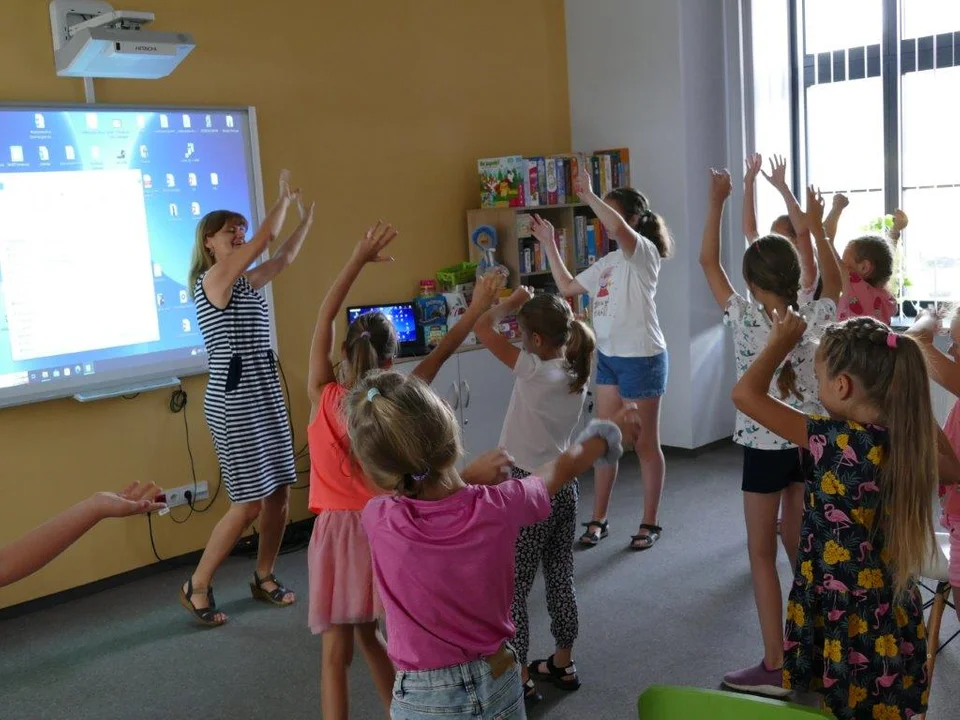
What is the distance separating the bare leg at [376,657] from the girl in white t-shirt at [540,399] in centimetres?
37

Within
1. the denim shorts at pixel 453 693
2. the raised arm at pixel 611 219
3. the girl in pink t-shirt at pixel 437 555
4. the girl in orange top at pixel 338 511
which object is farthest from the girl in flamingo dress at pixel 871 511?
the raised arm at pixel 611 219

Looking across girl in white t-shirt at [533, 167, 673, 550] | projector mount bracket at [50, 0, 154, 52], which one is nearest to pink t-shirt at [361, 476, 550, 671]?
girl in white t-shirt at [533, 167, 673, 550]

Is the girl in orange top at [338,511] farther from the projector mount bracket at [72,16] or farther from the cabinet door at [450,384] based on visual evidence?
the cabinet door at [450,384]

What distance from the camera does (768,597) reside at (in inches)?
111

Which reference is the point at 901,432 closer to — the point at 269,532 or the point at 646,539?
the point at 646,539

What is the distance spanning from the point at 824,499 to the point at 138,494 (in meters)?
1.35

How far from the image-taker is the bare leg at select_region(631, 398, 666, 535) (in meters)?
4.24

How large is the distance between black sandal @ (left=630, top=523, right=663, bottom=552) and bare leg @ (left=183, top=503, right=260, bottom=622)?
64.1 inches

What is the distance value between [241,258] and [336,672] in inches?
63.7

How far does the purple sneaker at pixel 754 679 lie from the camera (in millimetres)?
2830

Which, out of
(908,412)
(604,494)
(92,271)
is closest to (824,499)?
(908,412)

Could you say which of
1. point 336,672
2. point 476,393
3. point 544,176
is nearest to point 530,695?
point 336,672

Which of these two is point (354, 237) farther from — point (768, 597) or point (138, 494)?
point (138, 494)

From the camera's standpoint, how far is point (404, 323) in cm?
488
